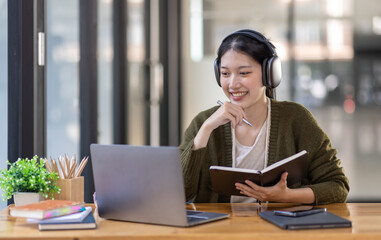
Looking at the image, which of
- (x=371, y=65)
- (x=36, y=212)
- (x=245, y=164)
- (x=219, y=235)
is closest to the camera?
(x=219, y=235)

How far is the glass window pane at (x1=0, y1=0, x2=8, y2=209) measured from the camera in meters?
2.12

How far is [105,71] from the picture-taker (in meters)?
3.71

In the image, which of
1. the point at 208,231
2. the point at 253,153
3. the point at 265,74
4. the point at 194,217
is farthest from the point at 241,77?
the point at 208,231

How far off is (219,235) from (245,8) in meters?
4.40

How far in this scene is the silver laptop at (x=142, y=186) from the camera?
1.48 m

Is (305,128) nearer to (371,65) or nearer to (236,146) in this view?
(236,146)

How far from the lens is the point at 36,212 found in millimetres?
1536

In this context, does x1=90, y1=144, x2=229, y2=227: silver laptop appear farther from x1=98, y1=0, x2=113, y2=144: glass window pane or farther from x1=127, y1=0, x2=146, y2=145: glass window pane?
x1=127, y1=0, x2=146, y2=145: glass window pane

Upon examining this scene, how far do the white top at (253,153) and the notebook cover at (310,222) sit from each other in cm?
66

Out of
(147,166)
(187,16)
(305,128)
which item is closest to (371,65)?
(187,16)

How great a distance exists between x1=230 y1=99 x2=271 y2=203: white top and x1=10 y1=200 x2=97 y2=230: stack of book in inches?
30.5

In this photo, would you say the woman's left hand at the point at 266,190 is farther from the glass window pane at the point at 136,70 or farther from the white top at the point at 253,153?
the glass window pane at the point at 136,70

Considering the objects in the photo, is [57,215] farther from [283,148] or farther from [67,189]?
[283,148]

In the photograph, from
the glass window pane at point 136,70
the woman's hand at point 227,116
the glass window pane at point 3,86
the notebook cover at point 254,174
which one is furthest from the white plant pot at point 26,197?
the glass window pane at point 136,70
